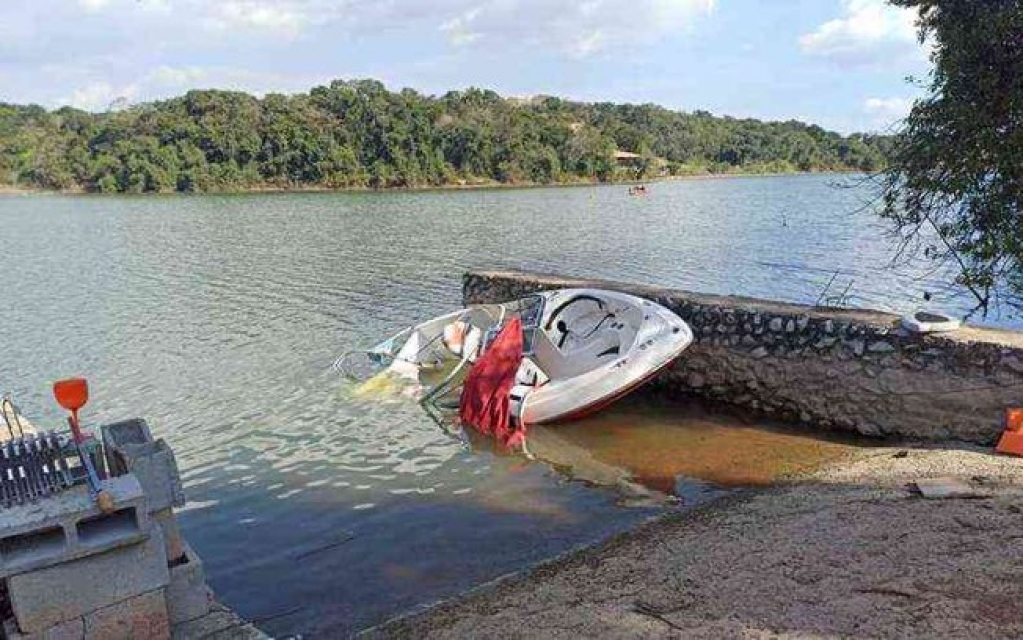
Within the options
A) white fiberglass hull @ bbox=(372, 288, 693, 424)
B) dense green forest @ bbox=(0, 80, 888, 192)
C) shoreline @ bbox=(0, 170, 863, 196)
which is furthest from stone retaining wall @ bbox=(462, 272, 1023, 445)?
dense green forest @ bbox=(0, 80, 888, 192)

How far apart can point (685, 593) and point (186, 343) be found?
13.0m

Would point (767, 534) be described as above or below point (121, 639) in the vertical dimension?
below

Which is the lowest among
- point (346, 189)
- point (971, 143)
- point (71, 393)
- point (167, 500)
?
point (167, 500)

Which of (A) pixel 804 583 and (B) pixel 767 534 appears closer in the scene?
(A) pixel 804 583

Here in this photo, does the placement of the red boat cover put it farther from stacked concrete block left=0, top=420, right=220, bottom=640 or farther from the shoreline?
the shoreline

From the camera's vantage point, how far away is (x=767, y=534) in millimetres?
6738

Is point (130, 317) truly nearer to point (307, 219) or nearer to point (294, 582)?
point (294, 582)

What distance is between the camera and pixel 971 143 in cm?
798

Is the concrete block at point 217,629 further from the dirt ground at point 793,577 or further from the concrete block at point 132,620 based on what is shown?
the dirt ground at point 793,577

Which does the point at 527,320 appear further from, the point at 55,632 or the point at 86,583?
the point at 55,632

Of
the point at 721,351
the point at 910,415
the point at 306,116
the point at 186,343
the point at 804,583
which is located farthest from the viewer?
the point at 306,116

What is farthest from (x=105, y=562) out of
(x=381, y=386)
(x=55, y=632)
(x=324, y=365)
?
(x=324, y=365)

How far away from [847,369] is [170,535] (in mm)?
8138

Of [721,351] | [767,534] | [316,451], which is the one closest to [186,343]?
[316,451]
